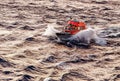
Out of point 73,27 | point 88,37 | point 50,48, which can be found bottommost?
point 50,48

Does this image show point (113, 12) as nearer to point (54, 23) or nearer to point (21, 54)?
point (54, 23)

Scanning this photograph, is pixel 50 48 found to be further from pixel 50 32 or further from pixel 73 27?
pixel 50 32

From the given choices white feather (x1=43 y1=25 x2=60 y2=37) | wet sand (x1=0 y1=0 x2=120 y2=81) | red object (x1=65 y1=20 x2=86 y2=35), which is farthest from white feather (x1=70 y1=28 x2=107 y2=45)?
white feather (x1=43 y1=25 x2=60 y2=37)

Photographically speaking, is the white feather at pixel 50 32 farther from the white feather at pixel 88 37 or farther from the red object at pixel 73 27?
the white feather at pixel 88 37

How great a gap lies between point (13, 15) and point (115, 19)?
5.40 metres

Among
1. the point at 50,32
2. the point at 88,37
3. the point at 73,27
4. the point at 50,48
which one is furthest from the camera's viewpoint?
the point at 50,32

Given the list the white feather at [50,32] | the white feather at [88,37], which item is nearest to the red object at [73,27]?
the white feather at [88,37]

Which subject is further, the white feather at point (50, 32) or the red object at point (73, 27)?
the white feather at point (50, 32)

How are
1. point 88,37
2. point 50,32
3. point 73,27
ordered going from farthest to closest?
point 50,32
point 88,37
point 73,27

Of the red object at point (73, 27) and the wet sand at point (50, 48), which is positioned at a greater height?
the red object at point (73, 27)

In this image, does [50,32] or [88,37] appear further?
[50,32]

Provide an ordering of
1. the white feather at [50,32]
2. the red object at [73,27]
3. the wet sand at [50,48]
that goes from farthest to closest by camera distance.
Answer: the white feather at [50,32] → the red object at [73,27] → the wet sand at [50,48]

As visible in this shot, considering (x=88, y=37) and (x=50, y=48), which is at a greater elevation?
(x=88, y=37)

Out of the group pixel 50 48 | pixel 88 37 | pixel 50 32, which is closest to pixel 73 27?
pixel 88 37
